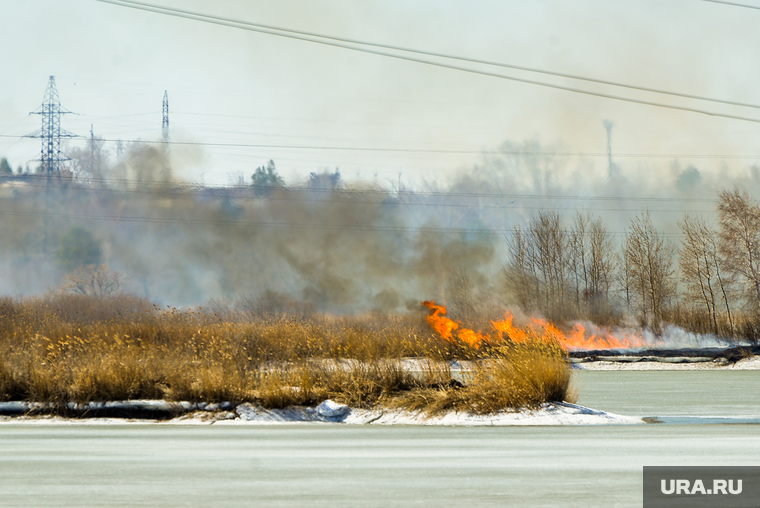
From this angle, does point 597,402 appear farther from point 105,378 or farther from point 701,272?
point 701,272

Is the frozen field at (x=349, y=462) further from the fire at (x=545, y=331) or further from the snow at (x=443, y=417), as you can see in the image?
the fire at (x=545, y=331)

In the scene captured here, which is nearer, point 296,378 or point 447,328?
point 296,378

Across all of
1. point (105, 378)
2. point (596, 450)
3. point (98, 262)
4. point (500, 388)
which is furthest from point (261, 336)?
point (98, 262)

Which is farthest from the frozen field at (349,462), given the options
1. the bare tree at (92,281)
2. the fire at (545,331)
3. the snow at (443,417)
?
the bare tree at (92,281)

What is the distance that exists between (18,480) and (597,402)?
15506 mm

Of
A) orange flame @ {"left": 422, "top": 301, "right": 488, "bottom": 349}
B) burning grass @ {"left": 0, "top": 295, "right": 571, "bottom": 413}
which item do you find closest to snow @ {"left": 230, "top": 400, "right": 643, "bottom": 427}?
burning grass @ {"left": 0, "top": 295, "right": 571, "bottom": 413}

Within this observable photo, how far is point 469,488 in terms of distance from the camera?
764cm
